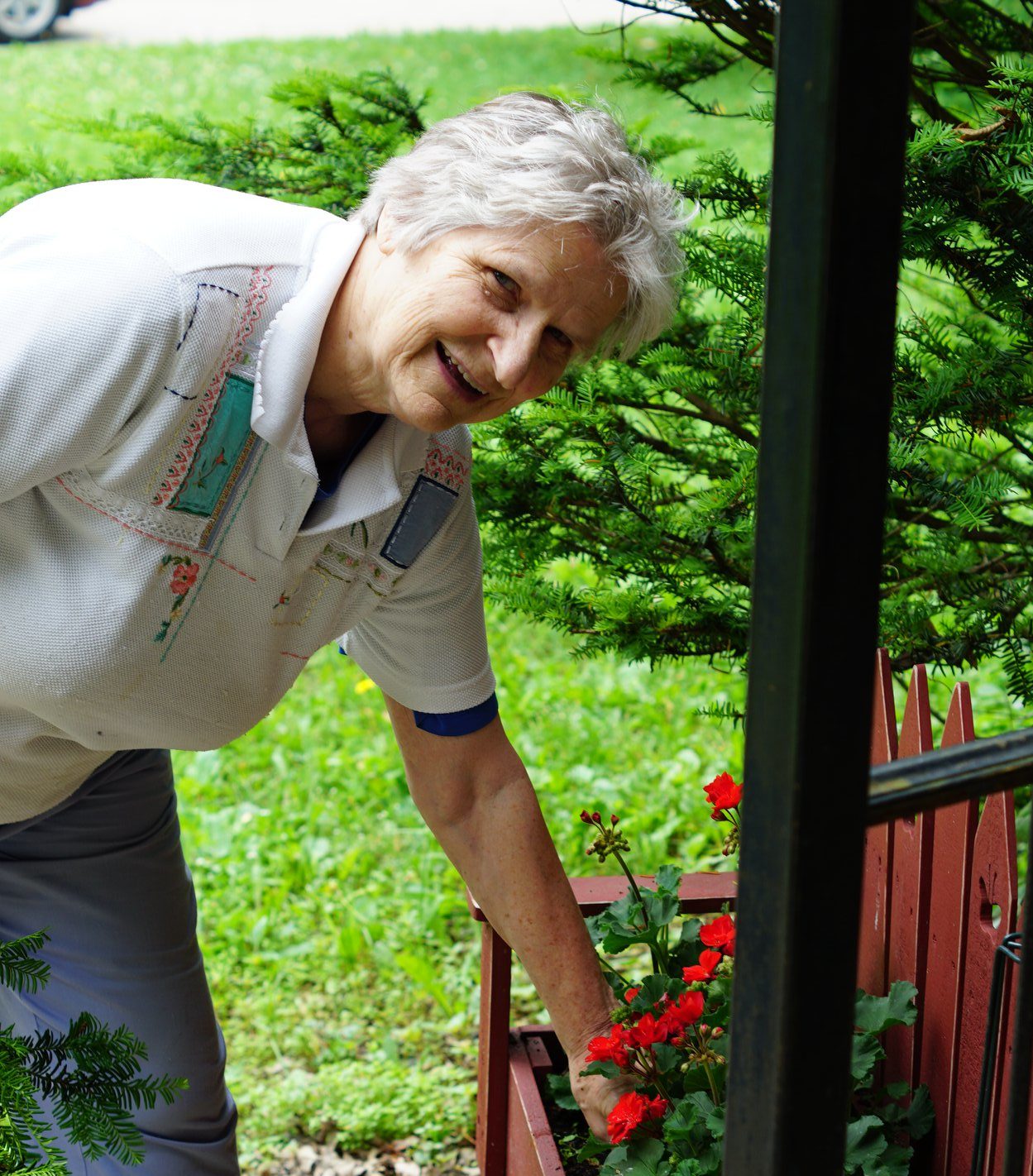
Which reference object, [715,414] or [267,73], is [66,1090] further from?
[267,73]

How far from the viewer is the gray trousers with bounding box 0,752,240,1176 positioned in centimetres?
210

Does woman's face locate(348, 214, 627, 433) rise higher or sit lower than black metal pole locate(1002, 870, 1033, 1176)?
higher

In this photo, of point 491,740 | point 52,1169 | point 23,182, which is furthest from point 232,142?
point 52,1169

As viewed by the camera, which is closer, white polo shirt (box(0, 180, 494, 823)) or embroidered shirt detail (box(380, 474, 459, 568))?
white polo shirt (box(0, 180, 494, 823))

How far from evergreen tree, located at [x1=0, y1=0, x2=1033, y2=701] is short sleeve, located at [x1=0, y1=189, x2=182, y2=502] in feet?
3.09

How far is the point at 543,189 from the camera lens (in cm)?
157

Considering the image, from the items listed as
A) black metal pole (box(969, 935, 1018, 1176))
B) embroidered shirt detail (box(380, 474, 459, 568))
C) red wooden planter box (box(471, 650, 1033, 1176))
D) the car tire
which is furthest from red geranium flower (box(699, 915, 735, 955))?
the car tire

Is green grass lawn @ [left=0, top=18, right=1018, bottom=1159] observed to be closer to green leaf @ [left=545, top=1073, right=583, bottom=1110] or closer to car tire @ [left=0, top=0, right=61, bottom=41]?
green leaf @ [left=545, top=1073, right=583, bottom=1110]

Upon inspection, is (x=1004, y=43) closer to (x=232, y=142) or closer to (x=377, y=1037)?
(x=232, y=142)

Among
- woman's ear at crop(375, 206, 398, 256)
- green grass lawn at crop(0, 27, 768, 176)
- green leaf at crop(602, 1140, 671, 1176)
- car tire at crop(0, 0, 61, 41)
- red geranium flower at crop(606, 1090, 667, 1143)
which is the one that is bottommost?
green leaf at crop(602, 1140, 671, 1176)

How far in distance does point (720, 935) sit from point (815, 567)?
1.21 meters

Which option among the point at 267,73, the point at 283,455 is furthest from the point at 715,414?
the point at 267,73

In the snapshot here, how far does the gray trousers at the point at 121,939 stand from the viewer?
2.10 m

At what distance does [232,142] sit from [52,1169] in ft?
7.07
